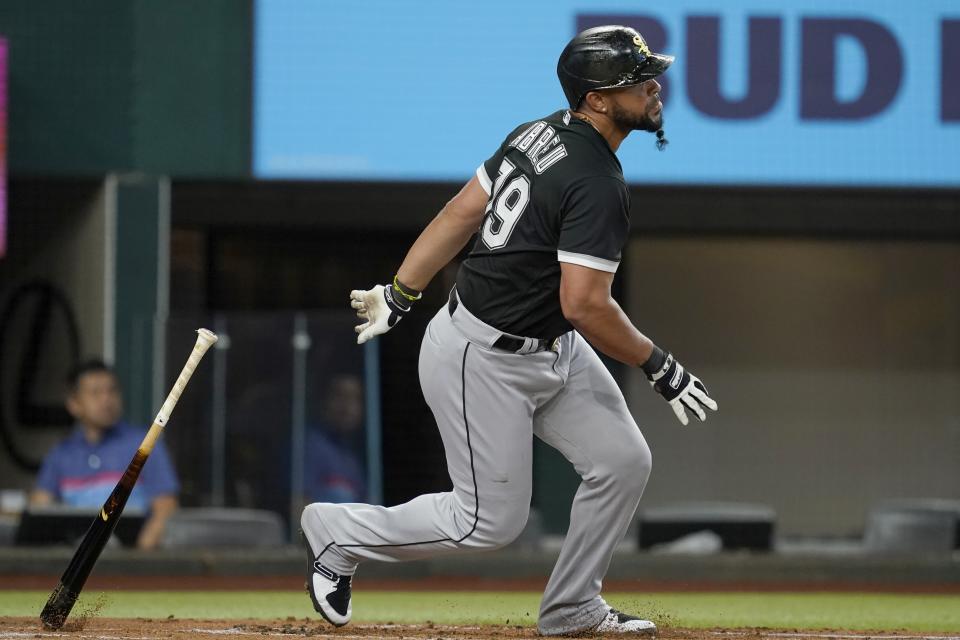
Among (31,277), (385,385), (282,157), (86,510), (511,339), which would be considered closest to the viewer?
(511,339)

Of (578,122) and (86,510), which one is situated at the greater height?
(578,122)

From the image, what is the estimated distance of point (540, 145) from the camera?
465 centimetres

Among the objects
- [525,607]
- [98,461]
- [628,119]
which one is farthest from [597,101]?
[98,461]

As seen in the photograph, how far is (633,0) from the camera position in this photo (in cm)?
1123

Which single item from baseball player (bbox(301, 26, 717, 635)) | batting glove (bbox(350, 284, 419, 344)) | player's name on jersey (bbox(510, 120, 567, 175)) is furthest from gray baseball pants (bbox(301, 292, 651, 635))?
player's name on jersey (bbox(510, 120, 567, 175))

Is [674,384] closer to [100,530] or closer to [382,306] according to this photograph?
[382,306]

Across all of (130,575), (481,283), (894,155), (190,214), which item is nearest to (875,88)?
(894,155)

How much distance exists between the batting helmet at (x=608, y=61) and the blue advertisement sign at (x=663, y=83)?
631 cm

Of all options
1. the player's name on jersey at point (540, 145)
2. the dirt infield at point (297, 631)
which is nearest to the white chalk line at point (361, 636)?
the dirt infield at point (297, 631)

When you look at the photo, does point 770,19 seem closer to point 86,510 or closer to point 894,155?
point 894,155

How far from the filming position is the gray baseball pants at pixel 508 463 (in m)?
4.65

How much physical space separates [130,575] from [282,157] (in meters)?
3.60

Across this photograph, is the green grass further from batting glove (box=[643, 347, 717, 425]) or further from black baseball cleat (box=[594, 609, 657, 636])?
batting glove (box=[643, 347, 717, 425])

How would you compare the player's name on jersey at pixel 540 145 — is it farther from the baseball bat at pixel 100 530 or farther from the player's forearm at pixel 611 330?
the baseball bat at pixel 100 530
